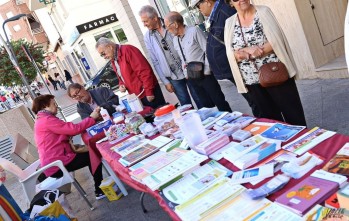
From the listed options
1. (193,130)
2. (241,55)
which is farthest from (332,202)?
(241,55)

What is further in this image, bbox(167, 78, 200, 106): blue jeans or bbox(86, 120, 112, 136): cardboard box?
bbox(167, 78, 200, 106): blue jeans

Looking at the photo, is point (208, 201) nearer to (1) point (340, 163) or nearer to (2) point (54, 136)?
(1) point (340, 163)

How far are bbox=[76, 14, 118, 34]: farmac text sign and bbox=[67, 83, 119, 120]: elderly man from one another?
13759 mm

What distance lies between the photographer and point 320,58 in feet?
14.9

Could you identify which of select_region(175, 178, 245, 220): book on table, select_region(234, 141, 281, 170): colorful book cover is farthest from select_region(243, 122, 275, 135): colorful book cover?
select_region(175, 178, 245, 220): book on table

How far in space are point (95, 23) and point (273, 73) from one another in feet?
53.6

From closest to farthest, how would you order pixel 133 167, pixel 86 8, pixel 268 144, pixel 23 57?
pixel 268 144 < pixel 133 167 < pixel 86 8 < pixel 23 57

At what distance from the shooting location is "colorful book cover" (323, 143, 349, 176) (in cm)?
113

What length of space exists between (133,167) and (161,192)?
525 millimetres

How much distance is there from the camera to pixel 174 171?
165 centimetres

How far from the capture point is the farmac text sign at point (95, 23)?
660 inches

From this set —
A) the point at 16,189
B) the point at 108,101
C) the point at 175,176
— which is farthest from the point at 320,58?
the point at 16,189

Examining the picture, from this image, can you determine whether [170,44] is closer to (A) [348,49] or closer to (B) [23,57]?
(A) [348,49]

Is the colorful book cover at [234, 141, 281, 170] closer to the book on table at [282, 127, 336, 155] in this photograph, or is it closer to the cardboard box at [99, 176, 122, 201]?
the book on table at [282, 127, 336, 155]
